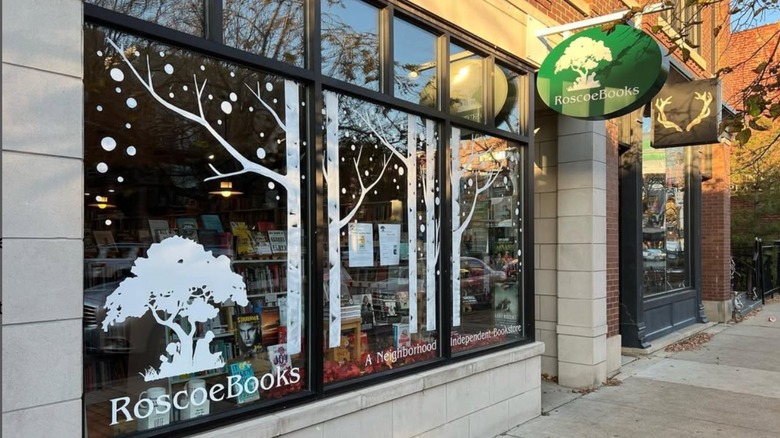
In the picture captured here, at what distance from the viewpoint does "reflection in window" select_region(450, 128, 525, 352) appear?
5.33m

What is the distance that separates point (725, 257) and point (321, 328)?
11.2 meters

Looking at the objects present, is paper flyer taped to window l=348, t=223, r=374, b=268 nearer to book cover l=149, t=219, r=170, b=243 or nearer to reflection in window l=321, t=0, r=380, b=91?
reflection in window l=321, t=0, r=380, b=91

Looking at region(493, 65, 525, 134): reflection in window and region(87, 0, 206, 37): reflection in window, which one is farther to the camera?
region(493, 65, 525, 134): reflection in window

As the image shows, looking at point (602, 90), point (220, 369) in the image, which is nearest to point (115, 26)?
point (220, 369)

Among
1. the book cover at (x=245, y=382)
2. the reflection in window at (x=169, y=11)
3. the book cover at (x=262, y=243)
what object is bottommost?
the book cover at (x=245, y=382)

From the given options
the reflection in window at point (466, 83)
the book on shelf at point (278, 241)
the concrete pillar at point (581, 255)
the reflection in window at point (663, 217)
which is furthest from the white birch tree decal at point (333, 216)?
the reflection in window at point (663, 217)

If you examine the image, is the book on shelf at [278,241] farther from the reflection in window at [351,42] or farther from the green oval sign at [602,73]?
the green oval sign at [602,73]

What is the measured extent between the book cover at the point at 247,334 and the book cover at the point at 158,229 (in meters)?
0.71

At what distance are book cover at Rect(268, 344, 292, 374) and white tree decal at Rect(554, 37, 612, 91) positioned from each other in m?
3.88

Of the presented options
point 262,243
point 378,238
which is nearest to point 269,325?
point 262,243

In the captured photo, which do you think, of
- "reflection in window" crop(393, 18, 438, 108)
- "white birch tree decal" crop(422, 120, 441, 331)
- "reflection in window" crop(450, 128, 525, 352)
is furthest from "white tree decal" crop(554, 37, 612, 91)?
"white birch tree decal" crop(422, 120, 441, 331)

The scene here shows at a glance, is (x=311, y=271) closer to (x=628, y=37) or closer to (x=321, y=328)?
(x=321, y=328)

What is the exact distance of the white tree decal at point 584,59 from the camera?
221 inches

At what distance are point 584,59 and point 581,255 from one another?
234 cm
